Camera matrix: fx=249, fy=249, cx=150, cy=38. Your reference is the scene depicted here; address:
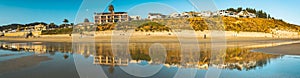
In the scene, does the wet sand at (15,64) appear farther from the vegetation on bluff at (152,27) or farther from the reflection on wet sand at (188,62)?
the vegetation on bluff at (152,27)

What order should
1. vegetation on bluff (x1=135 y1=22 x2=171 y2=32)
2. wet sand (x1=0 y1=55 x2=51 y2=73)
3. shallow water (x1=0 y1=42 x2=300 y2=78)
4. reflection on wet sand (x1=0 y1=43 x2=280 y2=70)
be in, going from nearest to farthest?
shallow water (x1=0 y1=42 x2=300 y2=78) < wet sand (x1=0 y1=55 x2=51 y2=73) < reflection on wet sand (x1=0 y1=43 x2=280 y2=70) < vegetation on bluff (x1=135 y1=22 x2=171 y2=32)

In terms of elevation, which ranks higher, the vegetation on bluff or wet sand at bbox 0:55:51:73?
the vegetation on bluff

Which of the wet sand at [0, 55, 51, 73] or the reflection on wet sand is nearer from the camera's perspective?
the wet sand at [0, 55, 51, 73]

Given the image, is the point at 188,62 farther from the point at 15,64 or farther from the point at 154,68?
the point at 15,64

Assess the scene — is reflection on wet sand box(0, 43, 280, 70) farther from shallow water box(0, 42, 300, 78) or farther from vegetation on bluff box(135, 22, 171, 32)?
vegetation on bluff box(135, 22, 171, 32)

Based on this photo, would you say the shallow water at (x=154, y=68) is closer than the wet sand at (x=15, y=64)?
Yes

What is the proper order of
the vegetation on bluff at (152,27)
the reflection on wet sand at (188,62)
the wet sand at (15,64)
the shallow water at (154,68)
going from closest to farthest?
the shallow water at (154,68)
the wet sand at (15,64)
the reflection on wet sand at (188,62)
the vegetation on bluff at (152,27)

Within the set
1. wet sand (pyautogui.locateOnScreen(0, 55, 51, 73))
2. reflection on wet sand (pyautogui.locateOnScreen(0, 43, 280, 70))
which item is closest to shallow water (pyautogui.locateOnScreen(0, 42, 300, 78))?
reflection on wet sand (pyautogui.locateOnScreen(0, 43, 280, 70))

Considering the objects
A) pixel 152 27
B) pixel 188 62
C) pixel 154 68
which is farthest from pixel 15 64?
pixel 152 27

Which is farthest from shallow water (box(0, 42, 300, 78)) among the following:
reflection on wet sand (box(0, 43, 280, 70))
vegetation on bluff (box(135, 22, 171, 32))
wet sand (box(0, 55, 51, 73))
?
vegetation on bluff (box(135, 22, 171, 32))

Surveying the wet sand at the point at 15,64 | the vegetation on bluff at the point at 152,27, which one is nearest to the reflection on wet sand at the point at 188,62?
the wet sand at the point at 15,64

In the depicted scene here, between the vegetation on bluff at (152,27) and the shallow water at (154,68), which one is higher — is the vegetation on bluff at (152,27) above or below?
above

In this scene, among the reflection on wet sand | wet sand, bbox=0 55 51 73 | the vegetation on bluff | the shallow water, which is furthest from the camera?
the vegetation on bluff

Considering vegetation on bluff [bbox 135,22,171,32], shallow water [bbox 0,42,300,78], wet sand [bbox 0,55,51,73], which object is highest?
vegetation on bluff [bbox 135,22,171,32]
